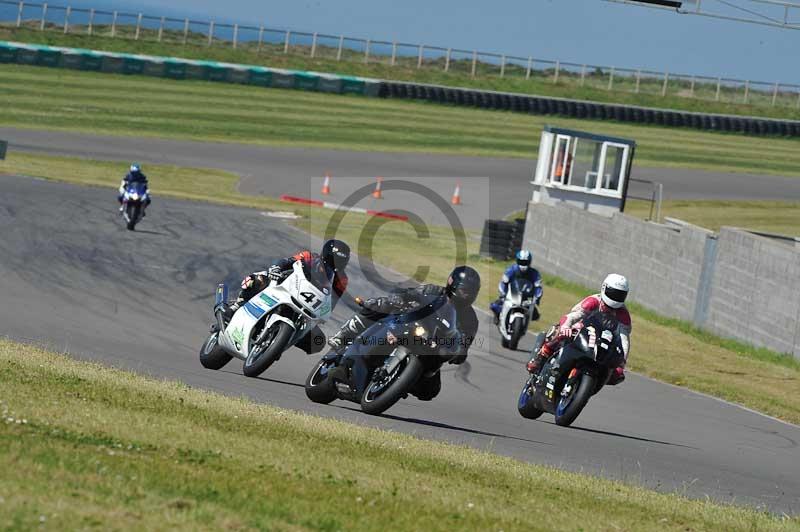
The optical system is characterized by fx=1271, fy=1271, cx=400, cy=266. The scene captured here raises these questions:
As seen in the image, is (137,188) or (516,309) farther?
(137,188)

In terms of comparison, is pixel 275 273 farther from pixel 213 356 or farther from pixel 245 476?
pixel 245 476

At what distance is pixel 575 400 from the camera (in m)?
12.9

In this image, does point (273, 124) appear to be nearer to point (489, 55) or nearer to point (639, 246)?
point (489, 55)

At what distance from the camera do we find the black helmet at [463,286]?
11617 mm

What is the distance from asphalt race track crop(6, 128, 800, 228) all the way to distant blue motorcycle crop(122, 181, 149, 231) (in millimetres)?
13507

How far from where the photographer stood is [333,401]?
1280 centimetres

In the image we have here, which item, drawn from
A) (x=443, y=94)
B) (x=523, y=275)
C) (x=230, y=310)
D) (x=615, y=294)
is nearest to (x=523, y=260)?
(x=523, y=275)

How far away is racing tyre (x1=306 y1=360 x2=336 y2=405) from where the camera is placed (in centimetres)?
1230

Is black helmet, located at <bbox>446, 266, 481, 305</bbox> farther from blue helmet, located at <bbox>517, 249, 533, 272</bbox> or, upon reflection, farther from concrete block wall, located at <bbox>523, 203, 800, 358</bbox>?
concrete block wall, located at <bbox>523, 203, 800, 358</bbox>

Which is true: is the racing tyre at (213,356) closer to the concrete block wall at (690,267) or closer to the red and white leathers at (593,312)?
the red and white leathers at (593,312)

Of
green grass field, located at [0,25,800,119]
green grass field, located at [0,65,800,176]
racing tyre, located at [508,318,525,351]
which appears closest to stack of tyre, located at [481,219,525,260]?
racing tyre, located at [508,318,525,351]

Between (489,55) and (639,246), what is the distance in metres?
49.4

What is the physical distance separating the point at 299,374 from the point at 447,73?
5884cm

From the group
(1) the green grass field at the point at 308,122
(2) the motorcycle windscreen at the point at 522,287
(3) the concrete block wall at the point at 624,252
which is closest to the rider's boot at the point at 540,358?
(2) the motorcycle windscreen at the point at 522,287
